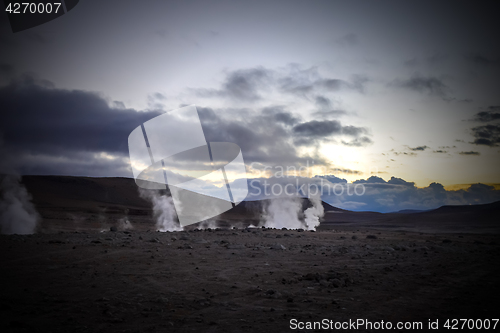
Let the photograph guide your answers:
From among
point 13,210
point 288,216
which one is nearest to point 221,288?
point 13,210

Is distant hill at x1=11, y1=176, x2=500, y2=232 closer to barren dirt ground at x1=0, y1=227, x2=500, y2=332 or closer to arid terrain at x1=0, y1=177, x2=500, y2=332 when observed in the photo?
arid terrain at x1=0, y1=177, x2=500, y2=332

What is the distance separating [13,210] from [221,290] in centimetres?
2968

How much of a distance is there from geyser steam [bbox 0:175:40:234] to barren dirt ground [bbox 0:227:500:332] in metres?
16.9

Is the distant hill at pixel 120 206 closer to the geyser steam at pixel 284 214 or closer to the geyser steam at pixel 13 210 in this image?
the geyser steam at pixel 284 214

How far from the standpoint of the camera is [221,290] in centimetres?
859

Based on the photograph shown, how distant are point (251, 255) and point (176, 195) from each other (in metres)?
84.2

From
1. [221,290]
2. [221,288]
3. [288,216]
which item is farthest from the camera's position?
[288,216]

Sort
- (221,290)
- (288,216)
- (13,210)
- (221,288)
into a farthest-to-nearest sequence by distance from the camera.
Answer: (288,216), (13,210), (221,288), (221,290)

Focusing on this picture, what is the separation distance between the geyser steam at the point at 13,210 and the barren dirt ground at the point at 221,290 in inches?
664

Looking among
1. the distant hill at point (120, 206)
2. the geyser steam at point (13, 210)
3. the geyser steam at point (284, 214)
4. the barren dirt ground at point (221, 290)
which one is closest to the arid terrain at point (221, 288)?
the barren dirt ground at point (221, 290)

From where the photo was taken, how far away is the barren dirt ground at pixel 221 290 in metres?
6.32

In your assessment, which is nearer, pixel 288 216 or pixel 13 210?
pixel 13 210

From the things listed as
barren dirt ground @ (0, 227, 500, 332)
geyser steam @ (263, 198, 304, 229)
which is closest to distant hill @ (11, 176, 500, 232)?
geyser steam @ (263, 198, 304, 229)

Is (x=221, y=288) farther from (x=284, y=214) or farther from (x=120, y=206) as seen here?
(x=120, y=206)
